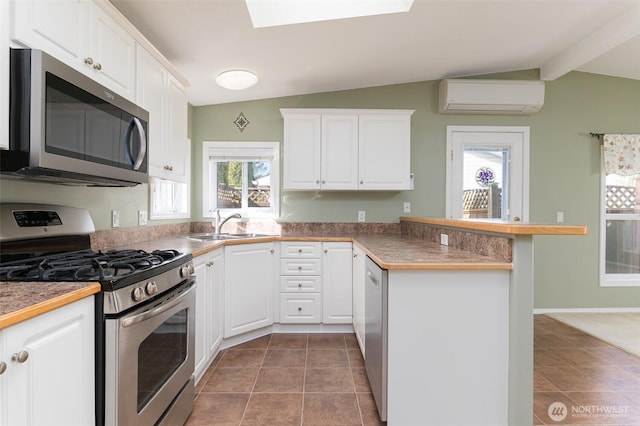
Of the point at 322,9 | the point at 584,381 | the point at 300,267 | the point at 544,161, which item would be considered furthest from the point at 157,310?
the point at 544,161

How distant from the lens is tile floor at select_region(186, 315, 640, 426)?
170cm

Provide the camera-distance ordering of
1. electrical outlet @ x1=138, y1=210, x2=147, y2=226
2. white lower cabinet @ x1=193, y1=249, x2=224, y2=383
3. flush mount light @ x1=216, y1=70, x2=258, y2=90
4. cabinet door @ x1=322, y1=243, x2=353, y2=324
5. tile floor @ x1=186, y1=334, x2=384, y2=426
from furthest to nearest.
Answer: cabinet door @ x1=322, y1=243, x2=353, y2=324, flush mount light @ x1=216, y1=70, x2=258, y2=90, electrical outlet @ x1=138, y1=210, x2=147, y2=226, white lower cabinet @ x1=193, y1=249, x2=224, y2=383, tile floor @ x1=186, y1=334, x2=384, y2=426

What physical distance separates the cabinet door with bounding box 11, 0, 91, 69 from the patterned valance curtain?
15.4ft

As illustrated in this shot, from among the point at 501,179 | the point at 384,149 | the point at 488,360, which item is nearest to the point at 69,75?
the point at 488,360

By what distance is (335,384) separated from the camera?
200cm

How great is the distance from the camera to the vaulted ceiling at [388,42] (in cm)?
204

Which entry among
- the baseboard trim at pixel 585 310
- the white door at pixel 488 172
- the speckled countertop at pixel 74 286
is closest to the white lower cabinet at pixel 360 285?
the speckled countertop at pixel 74 286

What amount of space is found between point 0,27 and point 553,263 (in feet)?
15.0

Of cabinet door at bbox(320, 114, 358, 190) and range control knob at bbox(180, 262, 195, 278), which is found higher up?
cabinet door at bbox(320, 114, 358, 190)

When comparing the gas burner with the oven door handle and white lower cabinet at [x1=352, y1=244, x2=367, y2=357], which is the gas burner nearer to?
the oven door handle

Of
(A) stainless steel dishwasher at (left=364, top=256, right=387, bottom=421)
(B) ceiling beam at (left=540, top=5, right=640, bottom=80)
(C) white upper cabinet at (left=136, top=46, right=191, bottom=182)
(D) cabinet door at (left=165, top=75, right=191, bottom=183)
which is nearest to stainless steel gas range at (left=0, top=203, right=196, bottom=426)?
(C) white upper cabinet at (left=136, top=46, right=191, bottom=182)

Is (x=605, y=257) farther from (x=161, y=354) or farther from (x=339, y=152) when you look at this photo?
(x=161, y=354)

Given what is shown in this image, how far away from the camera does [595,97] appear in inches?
138

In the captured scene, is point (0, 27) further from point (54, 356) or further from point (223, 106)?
point (223, 106)
